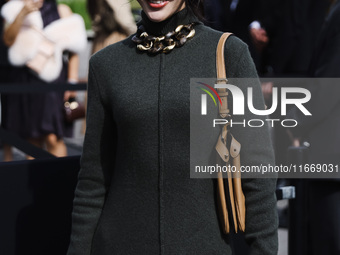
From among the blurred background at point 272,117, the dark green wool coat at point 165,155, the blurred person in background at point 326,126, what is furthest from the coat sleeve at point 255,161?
the blurred person in background at point 326,126

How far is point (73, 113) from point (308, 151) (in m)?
2.56

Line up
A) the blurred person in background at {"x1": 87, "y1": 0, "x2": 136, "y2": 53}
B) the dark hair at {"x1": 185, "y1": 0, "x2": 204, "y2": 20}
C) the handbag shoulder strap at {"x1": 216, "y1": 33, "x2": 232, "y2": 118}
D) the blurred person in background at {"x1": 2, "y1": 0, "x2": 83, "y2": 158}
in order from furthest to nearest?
the blurred person in background at {"x1": 87, "y1": 0, "x2": 136, "y2": 53}
the blurred person in background at {"x1": 2, "y1": 0, "x2": 83, "y2": 158}
the dark hair at {"x1": 185, "y1": 0, "x2": 204, "y2": 20}
the handbag shoulder strap at {"x1": 216, "y1": 33, "x2": 232, "y2": 118}

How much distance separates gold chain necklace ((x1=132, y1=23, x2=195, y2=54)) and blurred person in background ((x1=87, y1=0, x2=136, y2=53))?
3941mm

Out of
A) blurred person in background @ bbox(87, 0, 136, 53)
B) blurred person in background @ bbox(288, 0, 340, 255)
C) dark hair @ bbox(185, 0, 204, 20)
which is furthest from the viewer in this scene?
blurred person in background @ bbox(87, 0, 136, 53)

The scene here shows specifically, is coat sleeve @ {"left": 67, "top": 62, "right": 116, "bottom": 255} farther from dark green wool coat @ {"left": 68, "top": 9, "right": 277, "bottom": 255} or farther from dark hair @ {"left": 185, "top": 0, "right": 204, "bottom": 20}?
dark hair @ {"left": 185, "top": 0, "right": 204, "bottom": 20}

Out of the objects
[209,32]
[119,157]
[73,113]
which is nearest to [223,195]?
[119,157]

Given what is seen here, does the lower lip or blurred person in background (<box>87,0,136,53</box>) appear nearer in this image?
the lower lip

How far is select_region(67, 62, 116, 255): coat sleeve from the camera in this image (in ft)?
7.32

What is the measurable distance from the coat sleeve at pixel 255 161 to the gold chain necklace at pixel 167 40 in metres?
0.15

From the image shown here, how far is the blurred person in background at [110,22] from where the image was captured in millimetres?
6121

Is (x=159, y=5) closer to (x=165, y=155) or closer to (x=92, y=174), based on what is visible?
(x=165, y=155)

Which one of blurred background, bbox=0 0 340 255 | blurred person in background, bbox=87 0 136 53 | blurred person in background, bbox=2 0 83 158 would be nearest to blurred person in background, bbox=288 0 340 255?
blurred background, bbox=0 0 340 255

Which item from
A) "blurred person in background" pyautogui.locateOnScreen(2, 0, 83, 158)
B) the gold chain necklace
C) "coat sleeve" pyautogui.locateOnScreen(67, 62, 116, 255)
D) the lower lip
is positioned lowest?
"coat sleeve" pyautogui.locateOnScreen(67, 62, 116, 255)

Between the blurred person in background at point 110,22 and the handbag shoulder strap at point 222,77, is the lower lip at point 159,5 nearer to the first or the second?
the handbag shoulder strap at point 222,77
